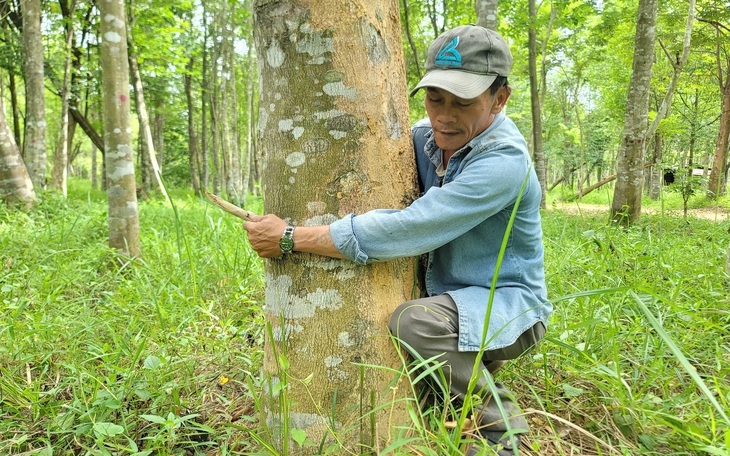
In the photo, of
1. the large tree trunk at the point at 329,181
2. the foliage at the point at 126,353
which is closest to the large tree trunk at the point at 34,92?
the foliage at the point at 126,353

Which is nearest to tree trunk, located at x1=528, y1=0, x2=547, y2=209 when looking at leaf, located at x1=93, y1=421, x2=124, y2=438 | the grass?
the grass

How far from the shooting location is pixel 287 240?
1.64 metres

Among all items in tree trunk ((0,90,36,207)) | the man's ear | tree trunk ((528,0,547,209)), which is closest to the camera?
the man's ear

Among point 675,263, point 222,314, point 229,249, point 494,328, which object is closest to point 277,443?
point 494,328

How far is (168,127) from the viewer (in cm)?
2166

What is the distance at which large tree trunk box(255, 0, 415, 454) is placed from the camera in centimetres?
162

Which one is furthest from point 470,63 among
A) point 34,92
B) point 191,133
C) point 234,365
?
point 191,133

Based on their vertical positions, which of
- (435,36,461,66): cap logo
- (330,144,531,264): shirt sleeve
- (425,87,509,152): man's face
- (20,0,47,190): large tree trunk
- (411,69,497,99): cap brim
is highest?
(20,0,47,190): large tree trunk

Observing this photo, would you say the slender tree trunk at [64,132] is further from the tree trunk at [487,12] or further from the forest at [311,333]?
the tree trunk at [487,12]

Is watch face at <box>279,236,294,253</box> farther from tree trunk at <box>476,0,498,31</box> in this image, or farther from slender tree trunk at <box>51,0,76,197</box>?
slender tree trunk at <box>51,0,76,197</box>

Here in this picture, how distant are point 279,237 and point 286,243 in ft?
0.12

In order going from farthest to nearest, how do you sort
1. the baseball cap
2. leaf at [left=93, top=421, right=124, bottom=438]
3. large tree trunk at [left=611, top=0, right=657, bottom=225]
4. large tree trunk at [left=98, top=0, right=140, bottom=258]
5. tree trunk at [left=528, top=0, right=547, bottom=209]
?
tree trunk at [left=528, top=0, right=547, bottom=209], large tree trunk at [left=611, top=0, right=657, bottom=225], large tree trunk at [left=98, top=0, right=140, bottom=258], the baseball cap, leaf at [left=93, top=421, right=124, bottom=438]

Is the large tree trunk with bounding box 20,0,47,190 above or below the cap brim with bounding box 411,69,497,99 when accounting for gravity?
above

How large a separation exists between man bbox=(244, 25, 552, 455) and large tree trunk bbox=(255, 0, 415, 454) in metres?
0.10
